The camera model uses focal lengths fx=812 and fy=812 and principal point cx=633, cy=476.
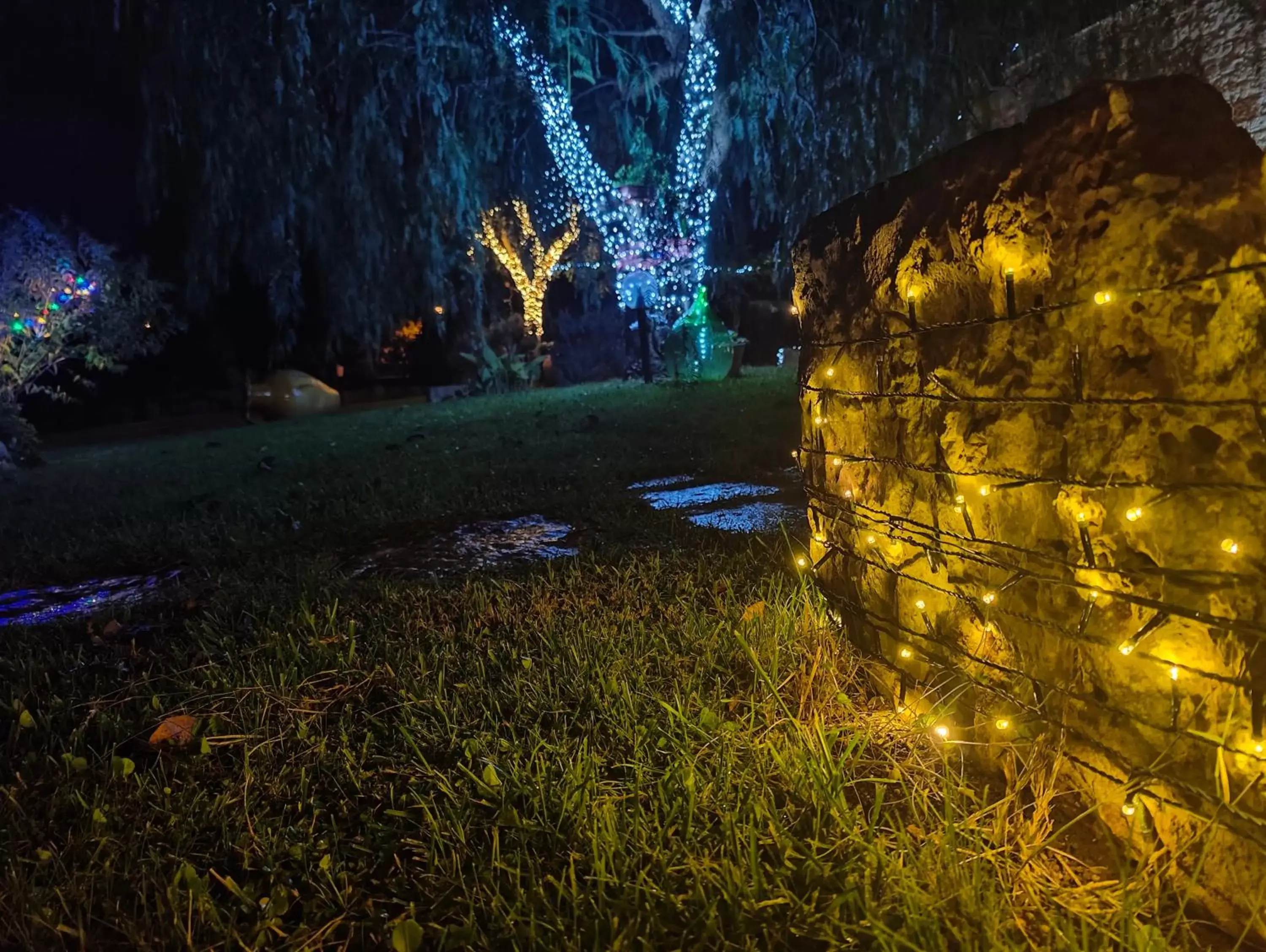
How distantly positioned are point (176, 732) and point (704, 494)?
3293mm

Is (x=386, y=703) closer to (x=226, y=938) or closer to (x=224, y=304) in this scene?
(x=226, y=938)

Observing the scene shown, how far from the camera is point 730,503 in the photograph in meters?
4.63

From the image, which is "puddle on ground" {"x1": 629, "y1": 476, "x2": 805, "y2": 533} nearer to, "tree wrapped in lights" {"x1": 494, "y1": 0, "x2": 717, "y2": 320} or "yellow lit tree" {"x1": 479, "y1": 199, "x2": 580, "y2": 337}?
"tree wrapped in lights" {"x1": 494, "y1": 0, "x2": 717, "y2": 320}

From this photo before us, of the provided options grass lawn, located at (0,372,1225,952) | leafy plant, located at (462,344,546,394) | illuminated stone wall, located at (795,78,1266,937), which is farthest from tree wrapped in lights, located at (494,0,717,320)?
illuminated stone wall, located at (795,78,1266,937)

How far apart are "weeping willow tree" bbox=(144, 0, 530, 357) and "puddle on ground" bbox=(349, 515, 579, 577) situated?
5954 mm

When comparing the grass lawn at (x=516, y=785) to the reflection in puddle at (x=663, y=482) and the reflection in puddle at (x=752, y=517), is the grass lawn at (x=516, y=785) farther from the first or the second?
the reflection in puddle at (x=663, y=482)

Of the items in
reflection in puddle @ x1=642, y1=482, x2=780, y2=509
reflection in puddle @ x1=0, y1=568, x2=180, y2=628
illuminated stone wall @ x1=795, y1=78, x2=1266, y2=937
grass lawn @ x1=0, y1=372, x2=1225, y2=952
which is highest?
illuminated stone wall @ x1=795, y1=78, x2=1266, y2=937

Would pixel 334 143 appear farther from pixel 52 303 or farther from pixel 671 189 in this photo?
pixel 671 189

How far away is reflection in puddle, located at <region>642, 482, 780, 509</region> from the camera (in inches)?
185

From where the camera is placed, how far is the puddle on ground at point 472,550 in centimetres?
369

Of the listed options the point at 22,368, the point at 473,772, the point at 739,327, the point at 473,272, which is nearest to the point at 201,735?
the point at 473,772

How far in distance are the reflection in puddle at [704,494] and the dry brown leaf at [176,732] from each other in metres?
2.77

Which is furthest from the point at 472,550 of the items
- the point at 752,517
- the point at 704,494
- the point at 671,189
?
the point at 671,189

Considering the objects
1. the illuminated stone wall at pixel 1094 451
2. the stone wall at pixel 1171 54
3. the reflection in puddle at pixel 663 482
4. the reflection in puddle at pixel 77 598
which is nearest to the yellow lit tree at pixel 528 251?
the stone wall at pixel 1171 54
